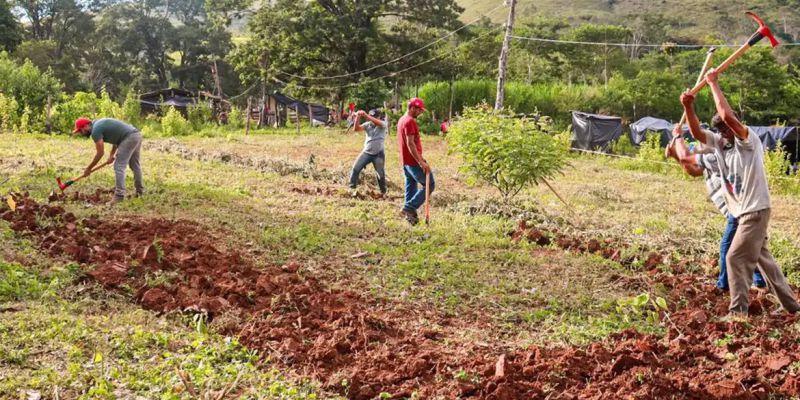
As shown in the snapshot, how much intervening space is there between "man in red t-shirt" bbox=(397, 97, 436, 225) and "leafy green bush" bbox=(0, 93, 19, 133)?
54.4 feet

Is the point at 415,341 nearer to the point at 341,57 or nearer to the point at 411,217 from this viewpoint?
the point at 411,217

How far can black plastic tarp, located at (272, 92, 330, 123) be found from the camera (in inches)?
1476

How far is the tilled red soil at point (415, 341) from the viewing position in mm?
4031

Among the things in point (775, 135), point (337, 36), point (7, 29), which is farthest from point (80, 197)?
point (7, 29)

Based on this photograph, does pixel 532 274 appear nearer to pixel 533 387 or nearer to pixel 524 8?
pixel 533 387

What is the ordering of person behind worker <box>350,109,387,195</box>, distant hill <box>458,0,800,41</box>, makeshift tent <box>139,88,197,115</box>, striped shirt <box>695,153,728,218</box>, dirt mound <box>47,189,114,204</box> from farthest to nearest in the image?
distant hill <box>458,0,800,41</box>, makeshift tent <box>139,88,197,115</box>, person behind worker <box>350,109,387,195</box>, dirt mound <box>47,189,114,204</box>, striped shirt <box>695,153,728,218</box>

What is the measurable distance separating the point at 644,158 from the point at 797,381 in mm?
16009

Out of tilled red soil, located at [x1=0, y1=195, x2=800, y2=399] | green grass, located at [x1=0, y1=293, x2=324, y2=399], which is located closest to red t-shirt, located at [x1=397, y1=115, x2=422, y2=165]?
tilled red soil, located at [x1=0, y1=195, x2=800, y2=399]

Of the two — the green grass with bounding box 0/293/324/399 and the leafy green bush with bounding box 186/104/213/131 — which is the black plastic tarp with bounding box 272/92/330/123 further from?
the green grass with bounding box 0/293/324/399

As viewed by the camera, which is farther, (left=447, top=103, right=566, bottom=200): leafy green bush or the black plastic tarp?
the black plastic tarp

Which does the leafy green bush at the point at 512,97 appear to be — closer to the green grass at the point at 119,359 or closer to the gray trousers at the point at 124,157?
the gray trousers at the point at 124,157

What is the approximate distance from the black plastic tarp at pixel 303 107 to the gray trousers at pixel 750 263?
105 feet

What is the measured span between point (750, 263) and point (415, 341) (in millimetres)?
2716

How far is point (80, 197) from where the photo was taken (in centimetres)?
973
